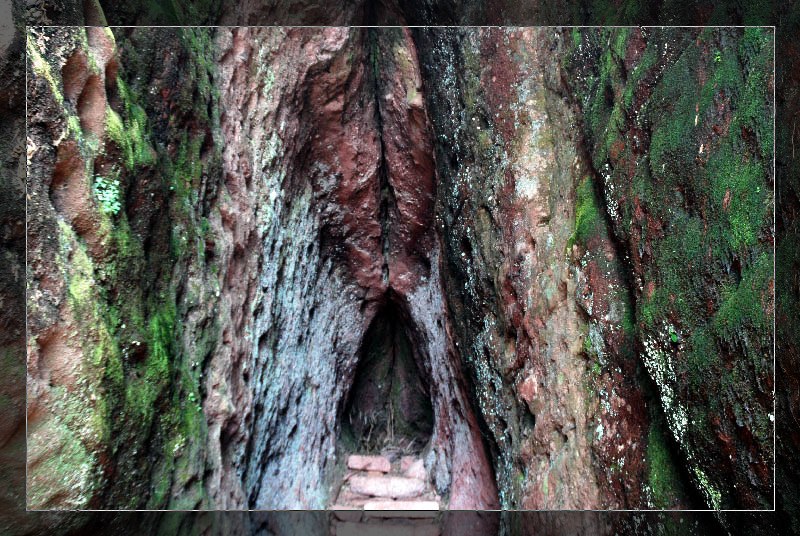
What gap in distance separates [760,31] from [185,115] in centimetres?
306

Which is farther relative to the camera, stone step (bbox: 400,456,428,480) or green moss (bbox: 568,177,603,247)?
stone step (bbox: 400,456,428,480)

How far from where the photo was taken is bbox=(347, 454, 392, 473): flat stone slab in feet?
21.1

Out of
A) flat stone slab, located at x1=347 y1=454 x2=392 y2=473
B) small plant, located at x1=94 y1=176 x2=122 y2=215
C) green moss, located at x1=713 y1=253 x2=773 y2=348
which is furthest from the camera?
flat stone slab, located at x1=347 y1=454 x2=392 y2=473

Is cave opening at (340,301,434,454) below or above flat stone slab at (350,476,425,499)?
above

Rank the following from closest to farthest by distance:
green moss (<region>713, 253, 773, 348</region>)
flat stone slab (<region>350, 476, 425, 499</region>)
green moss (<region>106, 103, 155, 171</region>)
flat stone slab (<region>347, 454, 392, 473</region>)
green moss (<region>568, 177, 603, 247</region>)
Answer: green moss (<region>713, 253, 773, 348</region>) → green moss (<region>106, 103, 155, 171</region>) → green moss (<region>568, 177, 603, 247</region>) → flat stone slab (<region>350, 476, 425, 499</region>) → flat stone slab (<region>347, 454, 392, 473</region>)

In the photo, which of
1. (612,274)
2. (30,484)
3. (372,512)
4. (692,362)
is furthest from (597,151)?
(30,484)

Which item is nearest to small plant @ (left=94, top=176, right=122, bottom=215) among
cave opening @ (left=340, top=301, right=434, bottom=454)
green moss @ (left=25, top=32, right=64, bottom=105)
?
green moss @ (left=25, top=32, right=64, bottom=105)

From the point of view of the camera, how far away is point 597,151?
3.08 m

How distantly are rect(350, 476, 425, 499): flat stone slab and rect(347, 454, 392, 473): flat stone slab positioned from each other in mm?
241

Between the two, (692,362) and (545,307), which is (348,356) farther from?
(692,362)

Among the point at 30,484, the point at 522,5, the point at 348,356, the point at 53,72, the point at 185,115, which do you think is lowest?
the point at 30,484

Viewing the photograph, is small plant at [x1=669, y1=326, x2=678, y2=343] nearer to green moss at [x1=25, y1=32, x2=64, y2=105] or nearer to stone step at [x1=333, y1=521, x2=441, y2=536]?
stone step at [x1=333, y1=521, x2=441, y2=536]

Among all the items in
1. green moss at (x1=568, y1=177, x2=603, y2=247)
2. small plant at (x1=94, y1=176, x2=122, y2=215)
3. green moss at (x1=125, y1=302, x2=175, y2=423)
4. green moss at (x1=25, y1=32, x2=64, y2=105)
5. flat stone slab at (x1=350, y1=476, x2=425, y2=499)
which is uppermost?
green moss at (x1=25, y1=32, x2=64, y2=105)

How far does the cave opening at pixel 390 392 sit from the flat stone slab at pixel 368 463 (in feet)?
0.56
